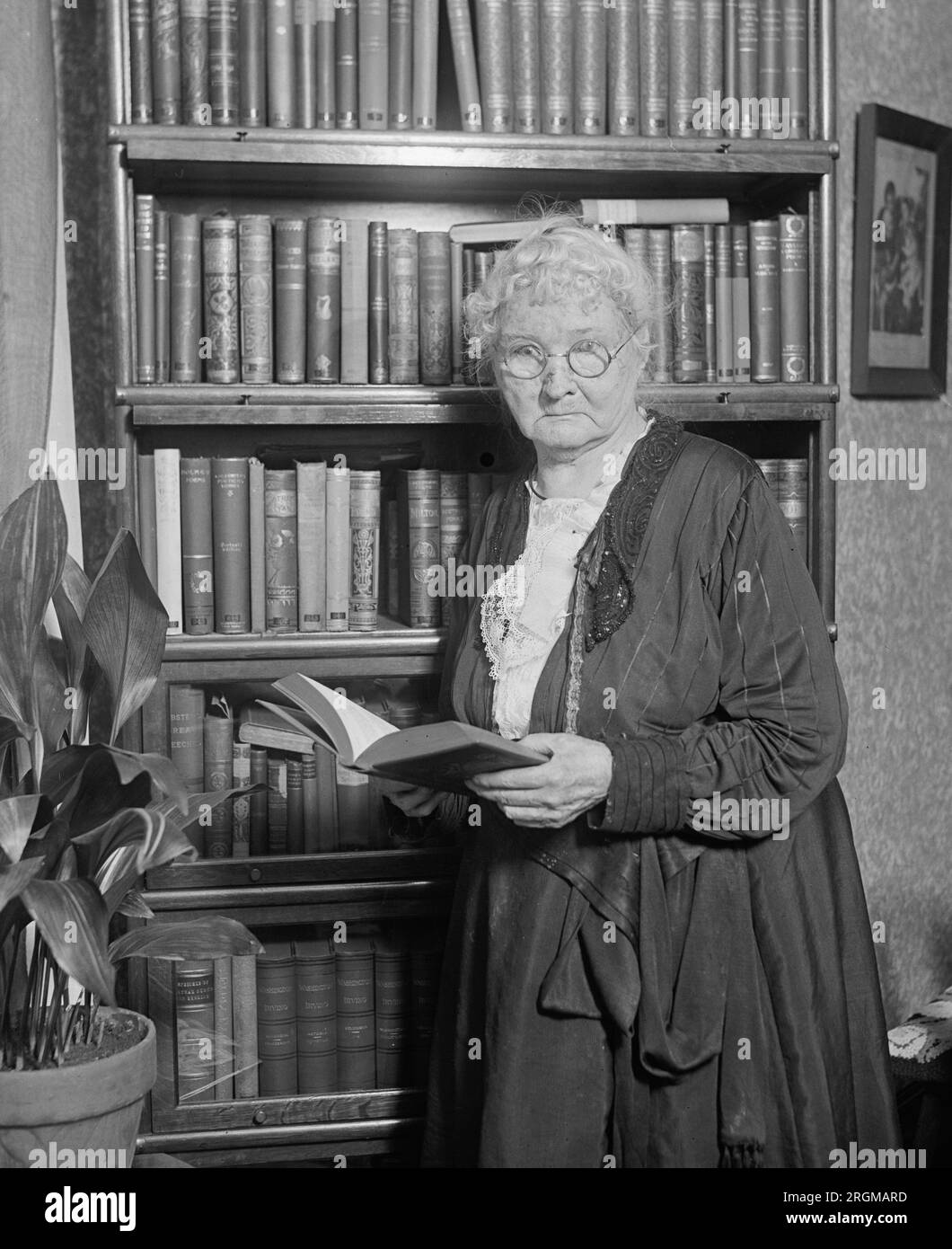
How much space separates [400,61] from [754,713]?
110 cm

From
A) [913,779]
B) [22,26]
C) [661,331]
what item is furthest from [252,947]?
[913,779]

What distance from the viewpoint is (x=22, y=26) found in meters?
2.01

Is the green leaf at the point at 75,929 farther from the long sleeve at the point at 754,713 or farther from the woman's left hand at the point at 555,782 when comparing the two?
the long sleeve at the point at 754,713

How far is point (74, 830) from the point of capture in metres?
1.71

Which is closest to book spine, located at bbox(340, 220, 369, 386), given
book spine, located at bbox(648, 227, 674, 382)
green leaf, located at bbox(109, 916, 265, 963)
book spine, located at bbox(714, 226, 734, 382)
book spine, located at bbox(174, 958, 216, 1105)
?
book spine, located at bbox(648, 227, 674, 382)

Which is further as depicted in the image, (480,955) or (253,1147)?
(253,1147)

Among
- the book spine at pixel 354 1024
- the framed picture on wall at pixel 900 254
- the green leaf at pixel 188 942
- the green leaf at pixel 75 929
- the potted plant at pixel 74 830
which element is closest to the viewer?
the green leaf at pixel 75 929

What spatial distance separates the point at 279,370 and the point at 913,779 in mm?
1553

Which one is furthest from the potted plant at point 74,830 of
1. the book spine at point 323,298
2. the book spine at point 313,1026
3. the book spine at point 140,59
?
the book spine at point 140,59

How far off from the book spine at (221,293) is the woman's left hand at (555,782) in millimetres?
801

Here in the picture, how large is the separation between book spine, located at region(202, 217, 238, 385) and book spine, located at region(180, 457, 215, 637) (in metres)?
0.15

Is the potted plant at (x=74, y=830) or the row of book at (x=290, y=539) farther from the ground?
the row of book at (x=290, y=539)

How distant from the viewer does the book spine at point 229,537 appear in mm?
2043

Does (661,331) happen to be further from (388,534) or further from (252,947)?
(252,947)
